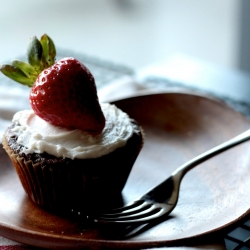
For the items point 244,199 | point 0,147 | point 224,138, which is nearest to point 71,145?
point 0,147

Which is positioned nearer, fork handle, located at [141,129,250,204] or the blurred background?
fork handle, located at [141,129,250,204]

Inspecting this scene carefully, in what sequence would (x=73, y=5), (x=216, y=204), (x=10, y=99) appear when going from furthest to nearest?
(x=73, y=5) → (x=10, y=99) → (x=216, y=204)

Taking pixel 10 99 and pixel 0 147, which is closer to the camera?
pixel 0 147

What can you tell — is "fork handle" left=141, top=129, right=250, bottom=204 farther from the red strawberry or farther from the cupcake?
the red strawberry

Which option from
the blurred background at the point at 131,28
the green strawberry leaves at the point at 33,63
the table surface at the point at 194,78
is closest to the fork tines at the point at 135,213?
the green strawberry leaves at the point at 33,63

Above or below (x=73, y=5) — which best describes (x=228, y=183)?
above

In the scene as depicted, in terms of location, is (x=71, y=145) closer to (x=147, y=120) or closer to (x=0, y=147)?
(x=0, y=147)

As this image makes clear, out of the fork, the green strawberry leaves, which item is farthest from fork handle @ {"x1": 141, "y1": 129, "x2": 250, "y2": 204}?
the green strawberry leaves
